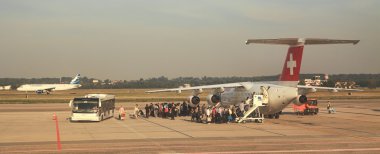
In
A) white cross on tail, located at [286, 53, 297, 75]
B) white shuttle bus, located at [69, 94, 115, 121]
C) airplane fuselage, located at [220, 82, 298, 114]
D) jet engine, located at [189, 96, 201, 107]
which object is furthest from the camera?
jet engine, located at [189, 96, 201, 107]

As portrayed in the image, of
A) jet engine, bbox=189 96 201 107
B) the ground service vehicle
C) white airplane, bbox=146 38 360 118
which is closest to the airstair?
white airplane, bbox=146 38 360 118

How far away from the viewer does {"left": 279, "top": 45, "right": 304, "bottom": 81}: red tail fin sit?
36.6 meters

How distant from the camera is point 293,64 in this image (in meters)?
36.8

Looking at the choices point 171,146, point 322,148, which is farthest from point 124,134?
point 322,148

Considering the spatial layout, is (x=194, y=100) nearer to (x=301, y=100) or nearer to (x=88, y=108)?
(x=301, y=100)

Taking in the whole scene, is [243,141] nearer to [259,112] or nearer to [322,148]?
[322,148]

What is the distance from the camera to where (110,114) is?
43.1 m

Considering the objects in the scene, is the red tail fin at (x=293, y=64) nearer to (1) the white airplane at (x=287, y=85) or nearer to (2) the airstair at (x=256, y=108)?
(1) the white airplane at (x=287, y=85)

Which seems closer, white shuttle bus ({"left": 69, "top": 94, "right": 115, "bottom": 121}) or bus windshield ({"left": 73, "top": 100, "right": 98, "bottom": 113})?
white shuttle bus ({"left": 69, "top": 94, "right": 115, "bottom": 121})

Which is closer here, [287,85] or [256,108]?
[256,108]

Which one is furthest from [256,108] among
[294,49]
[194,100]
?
[194,100]

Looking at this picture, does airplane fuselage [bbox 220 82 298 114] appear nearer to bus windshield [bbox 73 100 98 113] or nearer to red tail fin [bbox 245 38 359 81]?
red tail fin [bbox 245 38 359 81]

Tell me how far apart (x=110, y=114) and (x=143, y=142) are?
68.3 feet

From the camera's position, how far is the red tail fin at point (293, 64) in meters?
36.6
